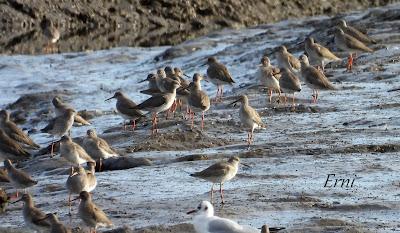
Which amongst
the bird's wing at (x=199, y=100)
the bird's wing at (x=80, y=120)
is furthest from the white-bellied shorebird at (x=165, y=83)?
the bird's wing at (x=80, y=120)

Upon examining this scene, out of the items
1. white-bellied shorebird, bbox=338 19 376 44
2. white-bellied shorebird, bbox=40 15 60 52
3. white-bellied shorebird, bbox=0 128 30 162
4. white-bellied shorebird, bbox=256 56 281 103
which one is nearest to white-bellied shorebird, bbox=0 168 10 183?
white-bellied shorebird, bbox=0 128 30 162

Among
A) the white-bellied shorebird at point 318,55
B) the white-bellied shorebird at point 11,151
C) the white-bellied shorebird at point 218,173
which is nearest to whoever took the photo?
the white-bellied shorebird at point 218,173

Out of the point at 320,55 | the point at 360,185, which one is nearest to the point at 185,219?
the point at 360,185

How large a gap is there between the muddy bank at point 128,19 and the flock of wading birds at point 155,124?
13.3 meters

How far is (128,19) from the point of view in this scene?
140 ft

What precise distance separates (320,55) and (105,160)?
8.37 m

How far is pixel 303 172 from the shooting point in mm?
15859

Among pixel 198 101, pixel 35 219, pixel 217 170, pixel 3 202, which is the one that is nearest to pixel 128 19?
pixel 198 101

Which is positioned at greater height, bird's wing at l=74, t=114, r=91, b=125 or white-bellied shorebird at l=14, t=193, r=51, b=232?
bird's wing at l=74, t=114, r=91, b=125

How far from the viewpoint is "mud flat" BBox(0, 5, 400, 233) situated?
1362 cm

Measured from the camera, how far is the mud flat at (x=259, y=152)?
44.7 feet

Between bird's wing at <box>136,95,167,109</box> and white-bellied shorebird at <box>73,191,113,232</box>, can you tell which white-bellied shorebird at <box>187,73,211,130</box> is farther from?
white-bellied shorebird at <box>73,191,113,232</box>

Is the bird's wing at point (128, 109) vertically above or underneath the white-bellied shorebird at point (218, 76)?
underneath

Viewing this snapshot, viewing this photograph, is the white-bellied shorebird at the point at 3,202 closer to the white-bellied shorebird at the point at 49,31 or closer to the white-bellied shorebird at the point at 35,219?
the white-bellied shorebird at the point at 35,219
